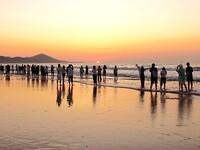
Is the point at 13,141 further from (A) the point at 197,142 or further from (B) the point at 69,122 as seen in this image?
(A) the point at 197,142

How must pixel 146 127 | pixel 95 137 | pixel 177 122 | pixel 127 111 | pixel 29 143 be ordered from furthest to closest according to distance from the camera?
pixel 127 111
pixel 177 122
pixel 146 127
pixel 95 137
pixel 29 143

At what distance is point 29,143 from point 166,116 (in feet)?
21.6

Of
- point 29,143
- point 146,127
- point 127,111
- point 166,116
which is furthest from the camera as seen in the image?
point 127,111

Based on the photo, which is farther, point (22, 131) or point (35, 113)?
point (35, 113)

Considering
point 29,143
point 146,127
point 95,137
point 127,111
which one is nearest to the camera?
point 29,143

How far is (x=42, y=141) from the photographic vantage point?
941 centimetres

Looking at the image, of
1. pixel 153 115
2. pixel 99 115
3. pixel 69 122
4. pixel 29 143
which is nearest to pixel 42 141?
pixel 29 143

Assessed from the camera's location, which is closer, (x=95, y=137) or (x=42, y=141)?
(x=42, y=141)

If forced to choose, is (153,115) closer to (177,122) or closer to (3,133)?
(177,122)

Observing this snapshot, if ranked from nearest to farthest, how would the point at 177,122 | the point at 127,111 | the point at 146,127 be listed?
the point at 146,127 → the point at 177,122 → the point at 127,111

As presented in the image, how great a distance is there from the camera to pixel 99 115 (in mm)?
14148

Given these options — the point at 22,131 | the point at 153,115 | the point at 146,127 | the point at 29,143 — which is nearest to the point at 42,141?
the point at 29,143

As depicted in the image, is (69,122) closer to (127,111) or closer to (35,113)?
(35,113)

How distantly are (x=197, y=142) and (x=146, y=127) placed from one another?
7.83ft
